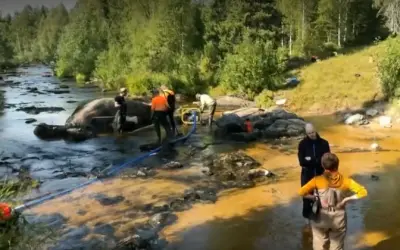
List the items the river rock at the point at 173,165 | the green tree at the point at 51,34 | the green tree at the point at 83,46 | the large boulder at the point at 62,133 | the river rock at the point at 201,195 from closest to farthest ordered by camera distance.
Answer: the river rock at the point at 201,195, the river rock at the point at 173,165, the large boulder at the point at 62,133, the green tree at the point at 83,46, the green tree at the point at 51,34

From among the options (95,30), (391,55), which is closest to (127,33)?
(95,30)

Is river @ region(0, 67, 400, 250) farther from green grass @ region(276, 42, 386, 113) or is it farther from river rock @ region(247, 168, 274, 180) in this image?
green grass @ region(276, 42, 386, 113)

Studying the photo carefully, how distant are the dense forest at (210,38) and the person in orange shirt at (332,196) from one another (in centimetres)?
1826

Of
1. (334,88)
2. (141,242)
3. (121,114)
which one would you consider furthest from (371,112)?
(141,242)

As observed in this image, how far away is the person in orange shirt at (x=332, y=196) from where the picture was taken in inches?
231

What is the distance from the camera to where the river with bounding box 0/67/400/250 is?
8266mm

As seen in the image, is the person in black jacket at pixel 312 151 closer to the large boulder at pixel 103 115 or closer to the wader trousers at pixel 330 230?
the wader trousers at pixel 330 230

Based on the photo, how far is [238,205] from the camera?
10.2 meters

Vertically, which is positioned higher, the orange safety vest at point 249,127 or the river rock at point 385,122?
the orange safety vest at point 249,127

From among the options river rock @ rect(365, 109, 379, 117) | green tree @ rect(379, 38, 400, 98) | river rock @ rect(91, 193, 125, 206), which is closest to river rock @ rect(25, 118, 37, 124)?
river rock @ rect(91, 193, 125, 206)

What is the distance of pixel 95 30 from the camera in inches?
2324

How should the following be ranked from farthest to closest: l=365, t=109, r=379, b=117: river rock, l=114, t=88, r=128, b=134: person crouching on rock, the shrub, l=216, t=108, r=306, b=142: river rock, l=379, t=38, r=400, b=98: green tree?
the shrub < l=379, t=38, r=400, b=98: green tree < l=365, t=109, r=379, b=117: river rock < l=114, t=88, r=128, b=134: person crouching on rock < l=216, t=108, r=306, b=142: river rock

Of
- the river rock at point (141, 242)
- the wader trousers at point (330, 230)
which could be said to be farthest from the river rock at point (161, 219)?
the wader trousers at point (330, 230)

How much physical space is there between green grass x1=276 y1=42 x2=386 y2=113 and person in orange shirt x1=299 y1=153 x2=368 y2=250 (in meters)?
18.8
